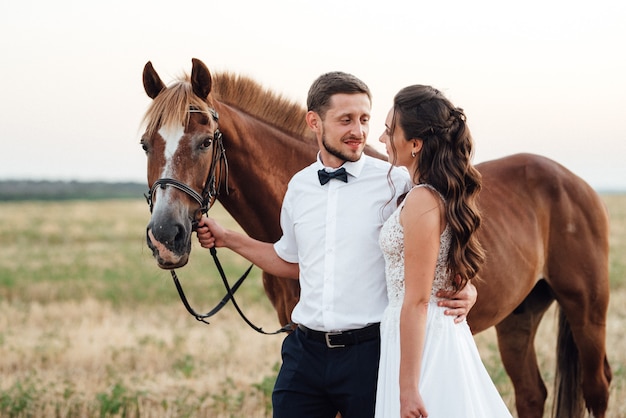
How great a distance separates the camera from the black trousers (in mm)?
2916

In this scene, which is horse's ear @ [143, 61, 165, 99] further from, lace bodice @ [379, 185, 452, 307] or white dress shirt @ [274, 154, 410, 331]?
lace bodice @ [379, 185, 452, 307]

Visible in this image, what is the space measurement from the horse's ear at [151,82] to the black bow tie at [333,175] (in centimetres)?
116

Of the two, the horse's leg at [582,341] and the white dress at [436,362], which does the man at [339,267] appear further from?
the horse's leg at [582,341]

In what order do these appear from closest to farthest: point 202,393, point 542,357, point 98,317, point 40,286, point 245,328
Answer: point 202,393
point 542,357
point 245,328
point 98,317
point 40,286

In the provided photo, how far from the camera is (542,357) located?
309 inches

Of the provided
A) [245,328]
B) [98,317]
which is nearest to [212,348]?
[245,328]

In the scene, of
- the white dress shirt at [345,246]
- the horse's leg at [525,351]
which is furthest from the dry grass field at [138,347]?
the white dress shirt at [345,246]

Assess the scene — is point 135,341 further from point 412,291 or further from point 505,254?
point 412,291

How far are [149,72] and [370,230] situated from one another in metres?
1.53

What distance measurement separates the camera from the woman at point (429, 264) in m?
2.66

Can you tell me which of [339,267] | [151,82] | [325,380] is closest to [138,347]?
[151,82]

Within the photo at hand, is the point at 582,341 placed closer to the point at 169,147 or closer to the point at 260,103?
the point at 260,103

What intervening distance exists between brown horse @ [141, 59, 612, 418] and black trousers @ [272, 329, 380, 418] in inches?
28.2

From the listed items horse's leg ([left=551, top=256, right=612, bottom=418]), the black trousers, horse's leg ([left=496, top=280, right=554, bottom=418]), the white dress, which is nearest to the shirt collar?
the white dress
